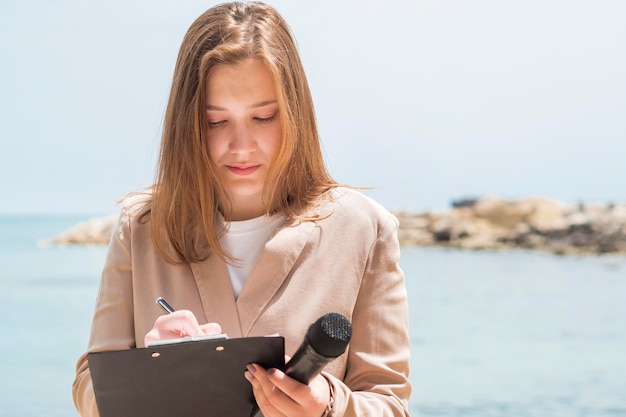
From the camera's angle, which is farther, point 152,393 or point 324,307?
point 324,307

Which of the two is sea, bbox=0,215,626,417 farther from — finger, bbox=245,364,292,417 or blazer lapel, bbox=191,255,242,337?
finger, bbox=245,364,292,417

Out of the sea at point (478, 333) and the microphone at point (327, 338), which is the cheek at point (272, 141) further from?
the sea at point (478, 333)

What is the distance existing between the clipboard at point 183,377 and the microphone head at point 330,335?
147 mm

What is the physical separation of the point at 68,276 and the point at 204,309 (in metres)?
10.5

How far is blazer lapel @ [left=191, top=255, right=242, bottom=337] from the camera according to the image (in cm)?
131

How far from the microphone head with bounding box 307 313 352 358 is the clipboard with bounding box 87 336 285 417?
0.48 ft

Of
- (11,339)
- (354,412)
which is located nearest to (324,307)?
(354,412)

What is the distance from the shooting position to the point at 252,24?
4.27ft

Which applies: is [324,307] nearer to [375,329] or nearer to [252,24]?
[375,329]

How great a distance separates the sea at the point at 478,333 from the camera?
20.7 ft

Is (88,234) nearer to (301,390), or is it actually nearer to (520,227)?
(520,227)

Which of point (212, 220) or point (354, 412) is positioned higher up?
point (212, 220)

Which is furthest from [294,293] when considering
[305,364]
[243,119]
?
[305,364]

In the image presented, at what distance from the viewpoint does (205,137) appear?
1.29m
